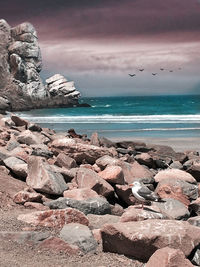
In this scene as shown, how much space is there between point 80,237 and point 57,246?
427mm

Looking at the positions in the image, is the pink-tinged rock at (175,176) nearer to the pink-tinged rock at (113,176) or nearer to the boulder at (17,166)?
the pink-tinged rock at (113,176)

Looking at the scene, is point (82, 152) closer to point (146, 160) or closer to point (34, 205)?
point (146, 160)

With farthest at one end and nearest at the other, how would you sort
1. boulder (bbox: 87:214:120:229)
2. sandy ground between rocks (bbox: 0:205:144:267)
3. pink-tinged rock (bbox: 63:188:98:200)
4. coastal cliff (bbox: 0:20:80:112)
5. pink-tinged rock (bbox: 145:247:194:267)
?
coastal cliff (bbox: 0:20:80:112)
pink-tinged rock (bbox: 63:188:98:200)
boulder (bbox: 87:214:120:229)
sandy ground between rocks (bbox: 0:205:144:267)
pink-tinged rock (bbox: 145:247:194:267)

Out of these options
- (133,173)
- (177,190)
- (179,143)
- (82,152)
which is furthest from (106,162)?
(179,143)

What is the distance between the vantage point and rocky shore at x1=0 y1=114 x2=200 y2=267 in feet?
21.0

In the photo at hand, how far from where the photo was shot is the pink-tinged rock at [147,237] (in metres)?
6.38

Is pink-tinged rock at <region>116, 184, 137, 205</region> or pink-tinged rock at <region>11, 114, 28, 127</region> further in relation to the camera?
pink-tinged rock at <region>11, 114, 28, 127</region>

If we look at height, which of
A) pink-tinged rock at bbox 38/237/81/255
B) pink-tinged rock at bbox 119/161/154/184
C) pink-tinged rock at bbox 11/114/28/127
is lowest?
pink-tinged rock at bbox 119/161/154/184

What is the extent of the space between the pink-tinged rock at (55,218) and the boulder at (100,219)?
0.48 m

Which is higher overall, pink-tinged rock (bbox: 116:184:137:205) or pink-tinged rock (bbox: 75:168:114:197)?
pink-tinged rock (bbox: 75:168:114:197)

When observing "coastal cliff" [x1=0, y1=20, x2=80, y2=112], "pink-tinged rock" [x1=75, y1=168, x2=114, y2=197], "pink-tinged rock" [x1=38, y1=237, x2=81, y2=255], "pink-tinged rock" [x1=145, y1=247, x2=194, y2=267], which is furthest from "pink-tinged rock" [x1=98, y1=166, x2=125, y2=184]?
"coastal cliff" [x1=0, y1=20, x2=80, y2=112]

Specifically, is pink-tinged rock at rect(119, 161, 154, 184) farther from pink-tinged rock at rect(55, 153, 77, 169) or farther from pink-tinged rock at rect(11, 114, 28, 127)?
pink-tinged rock at rect(11, 114, 28, 127)

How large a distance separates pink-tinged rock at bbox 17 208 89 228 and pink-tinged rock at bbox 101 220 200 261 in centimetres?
91

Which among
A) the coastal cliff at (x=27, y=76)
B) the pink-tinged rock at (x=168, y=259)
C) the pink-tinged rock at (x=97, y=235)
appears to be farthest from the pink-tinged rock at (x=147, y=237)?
the coastal cliff at (x=27, y=76)
